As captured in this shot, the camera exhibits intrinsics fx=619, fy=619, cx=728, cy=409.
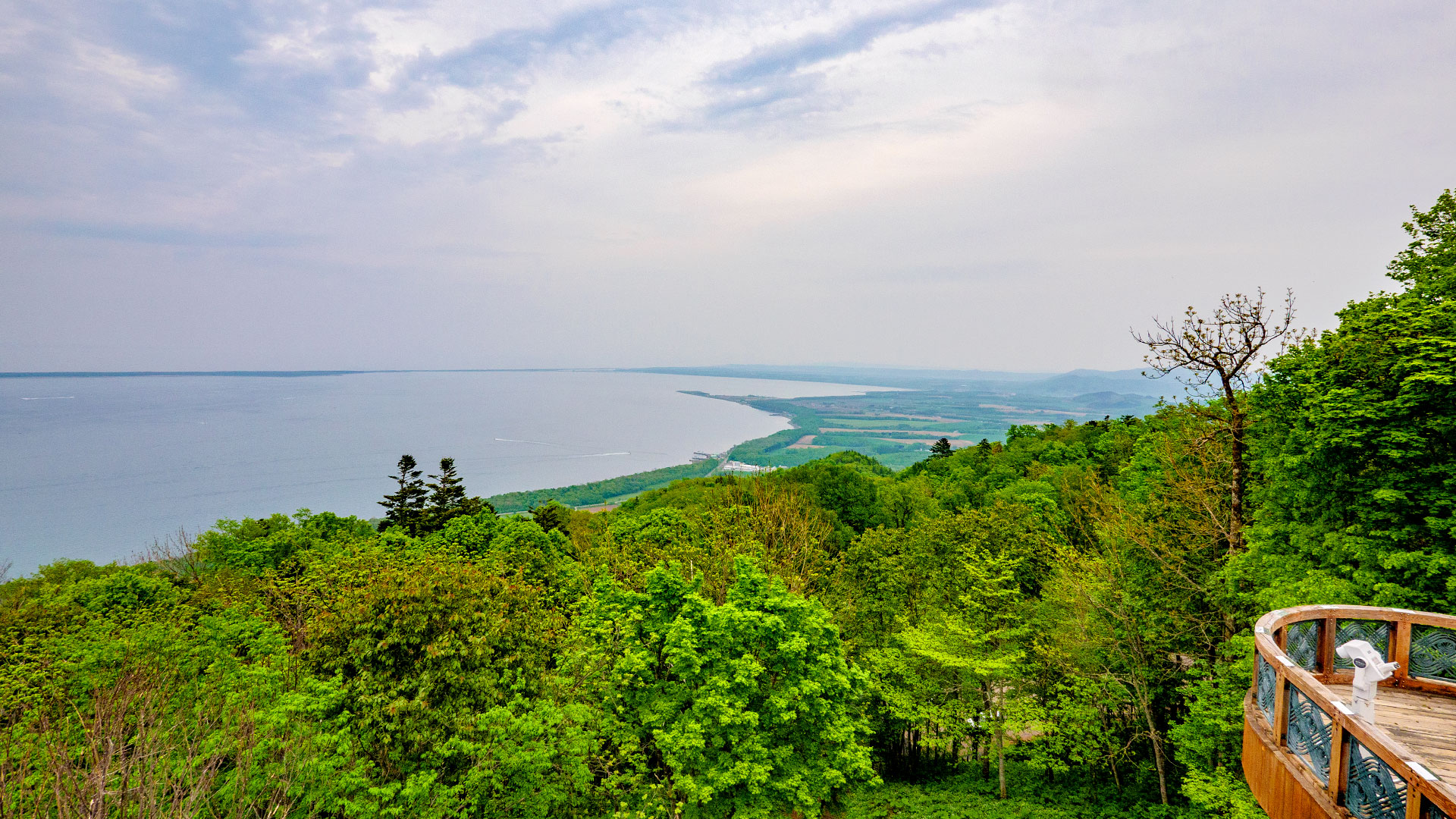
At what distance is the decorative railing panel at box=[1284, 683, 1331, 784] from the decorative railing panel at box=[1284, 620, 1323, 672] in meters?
1.51

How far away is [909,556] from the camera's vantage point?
21.8 m

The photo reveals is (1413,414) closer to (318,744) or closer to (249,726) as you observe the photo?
(318,744)

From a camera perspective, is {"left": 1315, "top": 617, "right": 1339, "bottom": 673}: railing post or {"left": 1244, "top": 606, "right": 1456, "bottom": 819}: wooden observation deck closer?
{"left": 1244, "top": 606, "right": 1456, "bottom": 819}: wooden observation deck

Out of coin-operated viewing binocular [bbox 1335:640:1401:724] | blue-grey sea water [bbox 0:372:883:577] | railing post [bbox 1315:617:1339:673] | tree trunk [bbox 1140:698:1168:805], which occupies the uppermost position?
coin-operated viewing binocular [bbox 1335:640:1401:724]

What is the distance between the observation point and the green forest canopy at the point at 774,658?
386 inches

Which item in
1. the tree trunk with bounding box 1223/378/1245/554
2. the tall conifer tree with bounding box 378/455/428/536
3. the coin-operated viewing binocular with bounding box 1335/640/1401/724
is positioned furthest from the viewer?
the tall conifer tree with bounding box 378/455/428/536

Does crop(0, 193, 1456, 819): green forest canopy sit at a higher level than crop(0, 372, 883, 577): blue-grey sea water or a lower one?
higher

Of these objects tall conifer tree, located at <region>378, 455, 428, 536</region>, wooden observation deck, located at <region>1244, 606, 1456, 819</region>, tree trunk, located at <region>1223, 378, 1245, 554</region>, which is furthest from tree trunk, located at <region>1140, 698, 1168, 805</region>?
tall conifer tree, located at <region>378, 455, 428, 536</region>

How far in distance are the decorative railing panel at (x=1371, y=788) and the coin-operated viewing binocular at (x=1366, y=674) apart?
1.35ft

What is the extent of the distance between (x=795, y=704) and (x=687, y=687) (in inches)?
91.6

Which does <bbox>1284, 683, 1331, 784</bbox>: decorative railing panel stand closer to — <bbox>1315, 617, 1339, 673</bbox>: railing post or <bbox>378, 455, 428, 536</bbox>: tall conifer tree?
<bbox>1315, 617, 1339, 673</bbox>: railing post

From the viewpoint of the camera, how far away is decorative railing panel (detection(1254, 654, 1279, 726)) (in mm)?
5250

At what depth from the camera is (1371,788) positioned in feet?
13.1

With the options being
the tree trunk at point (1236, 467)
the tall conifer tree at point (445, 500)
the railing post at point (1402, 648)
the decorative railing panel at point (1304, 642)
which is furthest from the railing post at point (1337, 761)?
the tall conifer tree at point (445, 500)
